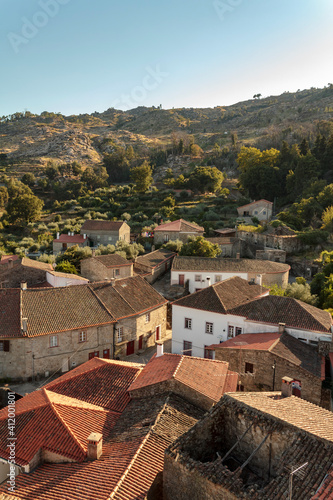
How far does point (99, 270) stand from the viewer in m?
35.7

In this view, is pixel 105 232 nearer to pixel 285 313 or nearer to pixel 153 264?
pixel 153 264

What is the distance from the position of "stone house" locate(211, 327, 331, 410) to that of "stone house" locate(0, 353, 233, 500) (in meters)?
1.64

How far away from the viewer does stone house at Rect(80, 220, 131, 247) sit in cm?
5103

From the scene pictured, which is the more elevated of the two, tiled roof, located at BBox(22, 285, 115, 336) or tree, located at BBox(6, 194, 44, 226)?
tree, located at BBox(6, 194, 44, 226)

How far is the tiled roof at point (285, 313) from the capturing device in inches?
788

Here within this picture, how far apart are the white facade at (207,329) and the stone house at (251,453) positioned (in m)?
10.0

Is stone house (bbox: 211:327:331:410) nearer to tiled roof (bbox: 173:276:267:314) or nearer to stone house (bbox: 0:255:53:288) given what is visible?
tiled roof (bbox: 173:276:267:314)

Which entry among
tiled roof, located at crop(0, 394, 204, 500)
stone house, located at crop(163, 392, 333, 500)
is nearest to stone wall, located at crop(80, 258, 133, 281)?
tiled roof, located at crop(0, 394, 204, 500)

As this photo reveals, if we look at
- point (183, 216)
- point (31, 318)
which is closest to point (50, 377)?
point (31, 318)

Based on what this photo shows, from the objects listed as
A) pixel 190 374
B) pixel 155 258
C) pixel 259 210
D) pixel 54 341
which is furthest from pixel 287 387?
pixel 259 210

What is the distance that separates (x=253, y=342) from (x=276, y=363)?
2.25 metres

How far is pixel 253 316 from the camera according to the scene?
842 inches

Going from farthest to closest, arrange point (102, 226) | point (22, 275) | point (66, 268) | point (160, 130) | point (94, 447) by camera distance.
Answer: point (160, 130) → point (102, 226) → point (66, 268) → point (22, 275) → point (94, 447)

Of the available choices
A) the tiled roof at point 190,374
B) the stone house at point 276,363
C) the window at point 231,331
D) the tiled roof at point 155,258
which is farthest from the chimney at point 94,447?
the tiled roof at point 155,258
